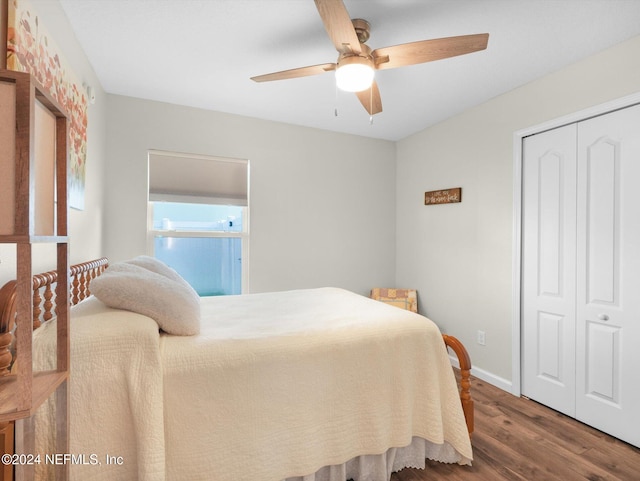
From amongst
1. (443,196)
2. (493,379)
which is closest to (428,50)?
(443,196)

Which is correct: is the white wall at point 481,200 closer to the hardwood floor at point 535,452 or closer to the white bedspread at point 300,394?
the hardwood floor at point 535,452

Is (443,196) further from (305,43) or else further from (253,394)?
(253,394)

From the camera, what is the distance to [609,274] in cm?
221

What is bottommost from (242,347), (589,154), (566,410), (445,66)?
(566,410)

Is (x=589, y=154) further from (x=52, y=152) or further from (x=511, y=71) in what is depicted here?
(x=52, y=152)

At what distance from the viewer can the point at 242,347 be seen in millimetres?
1457

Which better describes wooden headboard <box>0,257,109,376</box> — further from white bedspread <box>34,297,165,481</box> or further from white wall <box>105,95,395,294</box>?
white wall <box>105,95,395,294</box>

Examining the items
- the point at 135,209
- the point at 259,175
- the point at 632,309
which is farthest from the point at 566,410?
the point at 135,209

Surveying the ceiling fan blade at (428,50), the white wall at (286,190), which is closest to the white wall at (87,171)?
the white wall at (286,190)

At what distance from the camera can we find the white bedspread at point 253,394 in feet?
3.96

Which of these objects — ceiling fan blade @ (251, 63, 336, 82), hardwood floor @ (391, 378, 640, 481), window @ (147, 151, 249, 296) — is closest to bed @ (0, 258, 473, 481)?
hardwood floor @ (391, 378, 640, 481)

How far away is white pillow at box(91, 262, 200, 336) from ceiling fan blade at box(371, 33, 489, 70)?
161 centimetres

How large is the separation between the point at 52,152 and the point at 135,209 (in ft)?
7.42

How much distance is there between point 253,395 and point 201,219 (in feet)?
7.54
